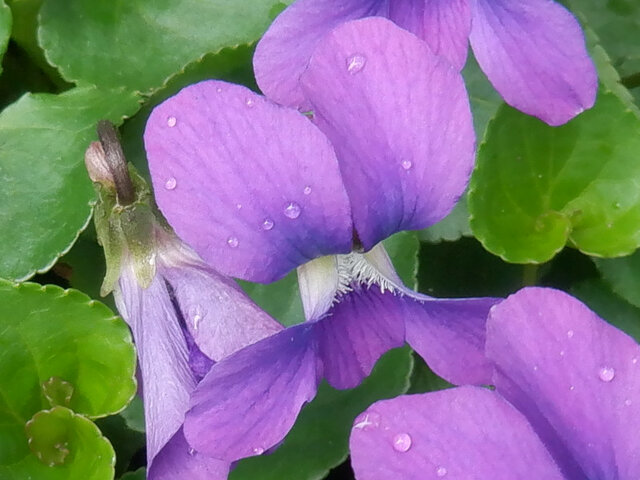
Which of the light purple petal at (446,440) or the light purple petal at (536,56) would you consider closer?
the light purple petal at (446,440)

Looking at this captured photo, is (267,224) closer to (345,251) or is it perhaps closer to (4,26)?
(345,251)

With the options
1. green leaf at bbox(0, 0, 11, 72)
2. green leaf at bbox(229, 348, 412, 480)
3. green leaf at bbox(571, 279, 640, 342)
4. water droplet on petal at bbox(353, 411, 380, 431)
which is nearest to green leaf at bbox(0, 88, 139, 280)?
green leaf at bbox(0, 0, 11, 72)

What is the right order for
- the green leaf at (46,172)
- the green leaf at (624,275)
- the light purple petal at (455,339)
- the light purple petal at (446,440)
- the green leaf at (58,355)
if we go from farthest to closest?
the green leaf at (624,275) → the green leaf at (46,172) → the green leaf at (58,355) → the light purple petal at (455,339) → the light purple petal at (446,440)

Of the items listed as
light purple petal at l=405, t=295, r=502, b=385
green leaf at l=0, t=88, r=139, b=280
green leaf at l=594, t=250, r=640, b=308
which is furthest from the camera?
green leaf at l=594, t=250, r=640, b=308

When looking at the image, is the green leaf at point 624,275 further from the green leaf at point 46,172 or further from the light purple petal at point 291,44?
the green leaf at point 46,172

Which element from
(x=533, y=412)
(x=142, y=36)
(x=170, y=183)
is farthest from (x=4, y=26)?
(x=533, y=412)

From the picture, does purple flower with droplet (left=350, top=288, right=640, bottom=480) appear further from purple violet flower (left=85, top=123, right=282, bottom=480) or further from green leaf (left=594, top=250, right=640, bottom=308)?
green leaf (left=594, top=250, right=640, bottom=308)

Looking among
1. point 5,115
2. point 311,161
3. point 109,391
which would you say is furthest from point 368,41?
point 5,115

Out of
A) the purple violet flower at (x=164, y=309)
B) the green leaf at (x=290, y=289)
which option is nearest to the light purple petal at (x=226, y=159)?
the purple violet flower at (x=164, y=309)

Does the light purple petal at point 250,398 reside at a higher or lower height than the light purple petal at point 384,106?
lower
